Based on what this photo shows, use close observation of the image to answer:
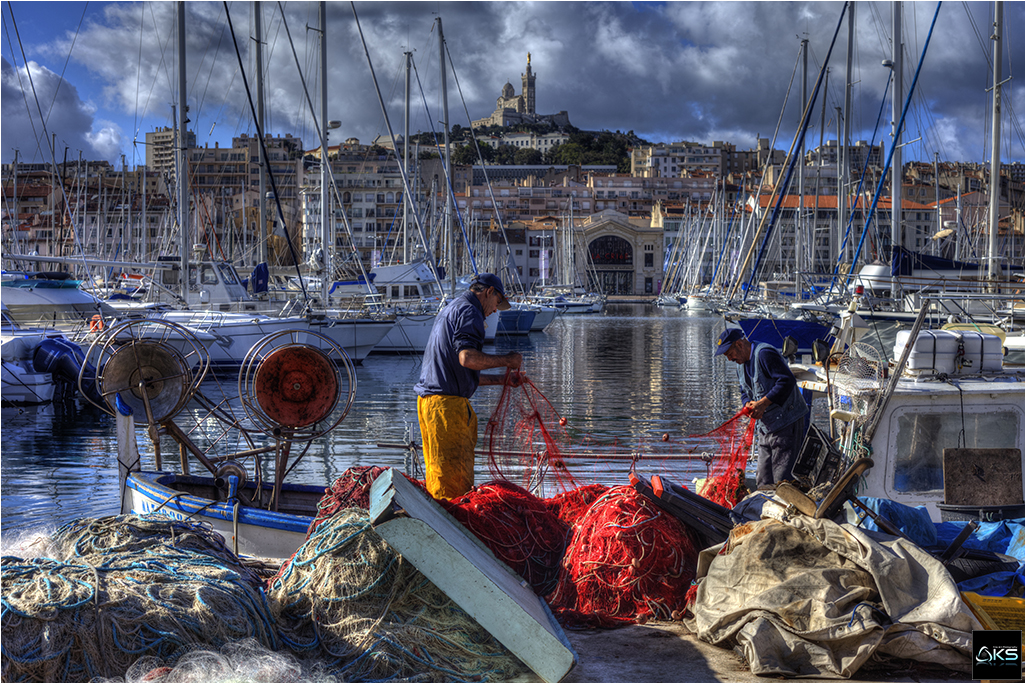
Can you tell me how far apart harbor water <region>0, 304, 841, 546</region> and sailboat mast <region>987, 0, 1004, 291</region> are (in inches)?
231

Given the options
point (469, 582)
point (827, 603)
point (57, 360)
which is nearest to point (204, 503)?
point (469, 582)

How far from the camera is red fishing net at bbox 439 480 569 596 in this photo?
575cm

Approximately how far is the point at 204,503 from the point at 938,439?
211 inches

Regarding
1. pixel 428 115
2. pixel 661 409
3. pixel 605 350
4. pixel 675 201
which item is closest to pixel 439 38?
pixel 428 115

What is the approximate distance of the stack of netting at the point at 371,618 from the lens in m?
4.49

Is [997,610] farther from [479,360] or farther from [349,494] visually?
[349,494]

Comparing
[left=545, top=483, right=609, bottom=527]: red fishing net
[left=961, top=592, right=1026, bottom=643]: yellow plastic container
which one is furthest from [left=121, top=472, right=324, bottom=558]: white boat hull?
[left=961, top=592, right=1026, bottom=643]: yellow plastic container

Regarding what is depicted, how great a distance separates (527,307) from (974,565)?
42035 millimetres

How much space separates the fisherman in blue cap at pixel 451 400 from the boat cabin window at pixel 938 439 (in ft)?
9.10

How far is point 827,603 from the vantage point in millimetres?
4578

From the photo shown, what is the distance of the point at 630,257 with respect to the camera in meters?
122

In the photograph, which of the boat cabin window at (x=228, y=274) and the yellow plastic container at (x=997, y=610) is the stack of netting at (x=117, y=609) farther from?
the boat cabin window at (x=228, y=274)

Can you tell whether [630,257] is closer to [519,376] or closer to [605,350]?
[605,350]

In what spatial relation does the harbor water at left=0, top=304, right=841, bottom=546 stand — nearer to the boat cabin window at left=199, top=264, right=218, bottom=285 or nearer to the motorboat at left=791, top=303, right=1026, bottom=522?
the motorboat at left=791, top=303, right=1026, bottom=522
